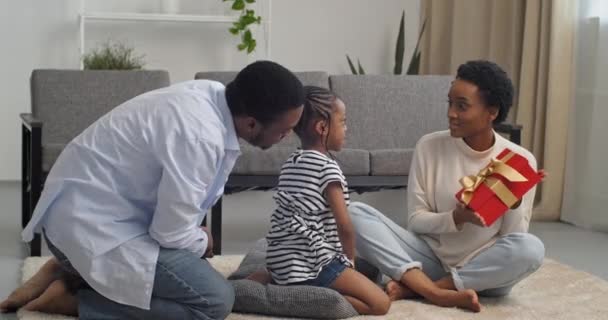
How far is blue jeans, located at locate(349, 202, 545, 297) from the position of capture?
2.98 meters

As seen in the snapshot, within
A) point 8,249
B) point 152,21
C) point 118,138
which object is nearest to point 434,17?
point 152,21

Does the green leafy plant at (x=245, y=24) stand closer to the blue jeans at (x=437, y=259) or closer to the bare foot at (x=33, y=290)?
the blue jeans at (x=437, y=259)

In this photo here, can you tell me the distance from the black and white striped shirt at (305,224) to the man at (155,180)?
1.05 ft

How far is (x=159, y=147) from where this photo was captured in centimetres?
242

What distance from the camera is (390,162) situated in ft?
14.3

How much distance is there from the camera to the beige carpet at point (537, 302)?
9.58 ft

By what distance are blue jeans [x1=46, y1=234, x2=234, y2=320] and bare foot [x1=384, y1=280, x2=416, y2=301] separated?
582mm

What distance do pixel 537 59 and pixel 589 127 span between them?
1.70 ft

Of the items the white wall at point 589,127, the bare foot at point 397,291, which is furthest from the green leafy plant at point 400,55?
the bare foot at point 397,291

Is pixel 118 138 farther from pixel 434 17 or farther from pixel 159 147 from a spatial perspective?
pixel 434 17

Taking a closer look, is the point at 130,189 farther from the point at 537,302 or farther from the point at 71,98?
the point at 71,98

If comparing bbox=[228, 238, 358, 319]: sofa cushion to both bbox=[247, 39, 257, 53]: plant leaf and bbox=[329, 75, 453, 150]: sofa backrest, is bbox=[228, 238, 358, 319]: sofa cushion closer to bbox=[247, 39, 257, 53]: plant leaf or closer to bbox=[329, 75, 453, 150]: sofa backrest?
bbox=[329, 75, 453, 150]: sofa backrest

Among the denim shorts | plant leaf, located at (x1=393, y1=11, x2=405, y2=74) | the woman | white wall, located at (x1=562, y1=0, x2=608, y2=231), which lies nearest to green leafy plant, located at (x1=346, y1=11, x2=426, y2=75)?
plant leaf, located at (x1=393, y1=11, x2=405, y2=74)

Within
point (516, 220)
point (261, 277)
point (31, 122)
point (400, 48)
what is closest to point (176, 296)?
point (261, 277)
